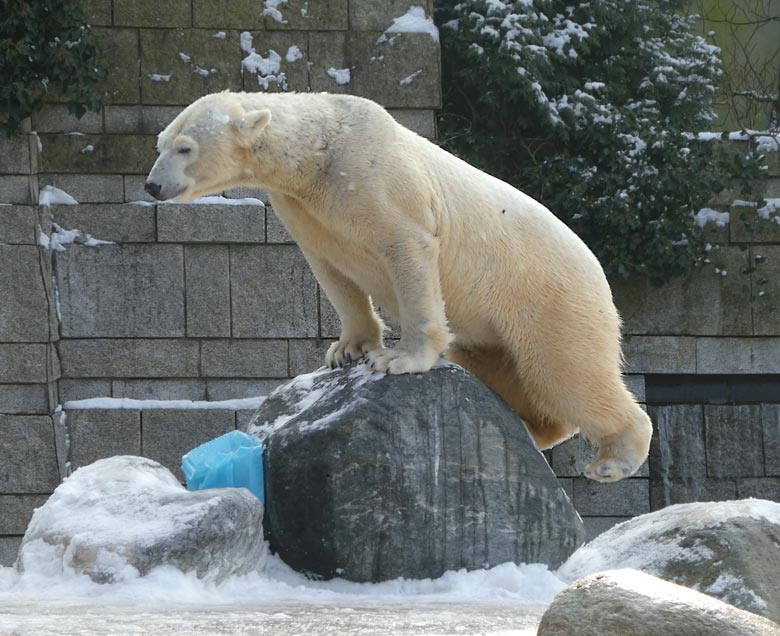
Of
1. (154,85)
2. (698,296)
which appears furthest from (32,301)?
(698,296)

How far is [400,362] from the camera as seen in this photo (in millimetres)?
4836

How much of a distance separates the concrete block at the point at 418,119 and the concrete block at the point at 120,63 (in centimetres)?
164

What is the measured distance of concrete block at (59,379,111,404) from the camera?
25.8 ft

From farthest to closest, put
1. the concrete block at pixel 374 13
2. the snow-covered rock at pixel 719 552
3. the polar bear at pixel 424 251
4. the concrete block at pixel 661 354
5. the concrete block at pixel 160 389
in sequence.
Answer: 1. the concrete block at pixel 661 354
2. the concrete block at pixel 374 13
3. the concrete block at pixel 160 389
4. the polar bear at pixel 424 251
5. the snow-covered rock at pixel 719 552

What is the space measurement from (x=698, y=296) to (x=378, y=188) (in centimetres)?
445

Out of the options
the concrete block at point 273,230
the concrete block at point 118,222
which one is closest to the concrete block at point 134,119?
the concrete block at point 118,222

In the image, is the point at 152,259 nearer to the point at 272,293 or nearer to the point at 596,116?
the point at 272,293

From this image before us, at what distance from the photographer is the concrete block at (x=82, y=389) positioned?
309 inches

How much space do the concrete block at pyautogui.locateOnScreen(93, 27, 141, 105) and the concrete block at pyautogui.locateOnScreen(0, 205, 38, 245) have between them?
860mm

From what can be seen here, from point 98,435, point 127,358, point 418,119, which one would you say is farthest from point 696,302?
point 98,435

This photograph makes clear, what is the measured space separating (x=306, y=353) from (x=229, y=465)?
10.2 feet

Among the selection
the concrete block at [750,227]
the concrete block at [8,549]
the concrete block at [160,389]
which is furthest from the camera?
the concrete block at [750,227]

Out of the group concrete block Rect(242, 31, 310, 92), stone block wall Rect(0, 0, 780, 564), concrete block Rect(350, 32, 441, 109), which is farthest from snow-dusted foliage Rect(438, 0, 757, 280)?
concrete block Rect(242, 31, 310, 92)

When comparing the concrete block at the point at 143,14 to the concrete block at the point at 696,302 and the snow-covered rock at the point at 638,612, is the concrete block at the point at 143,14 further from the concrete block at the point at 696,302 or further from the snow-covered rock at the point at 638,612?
the snow-covered rock at the point at 638,612
